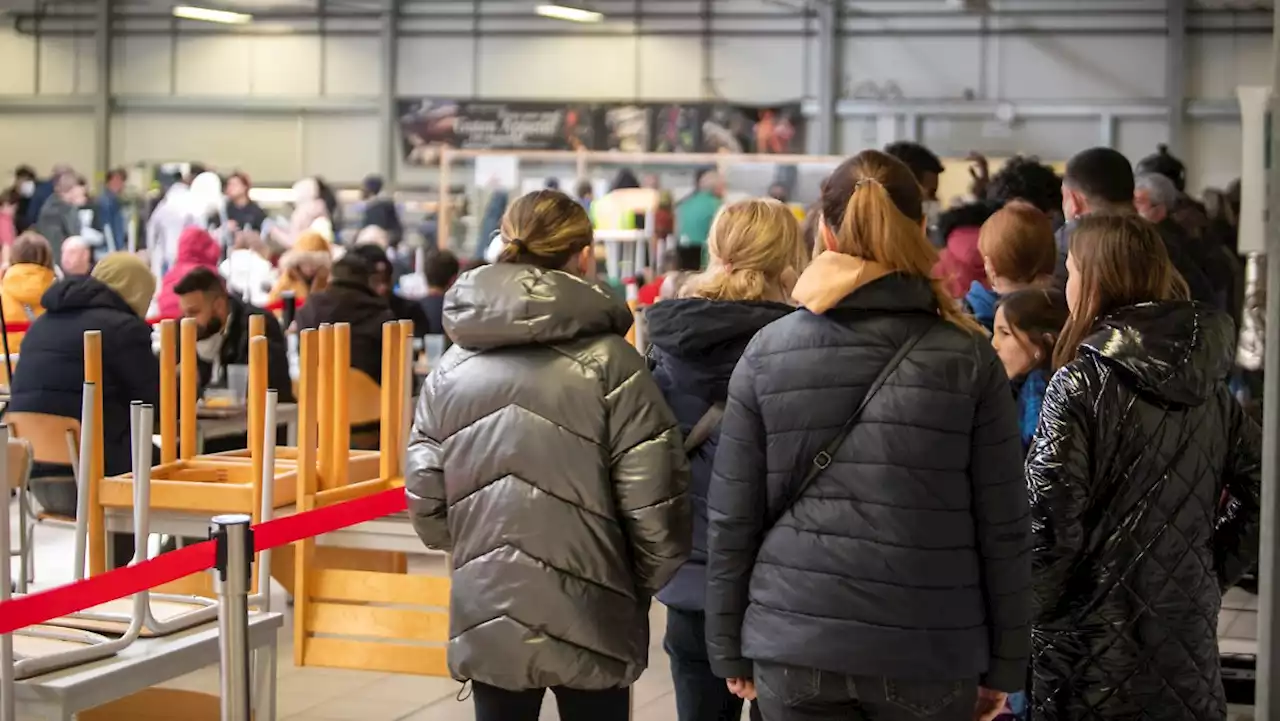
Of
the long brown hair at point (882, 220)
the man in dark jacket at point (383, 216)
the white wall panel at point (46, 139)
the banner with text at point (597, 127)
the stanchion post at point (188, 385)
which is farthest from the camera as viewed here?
the white wall panel at point (46, 139)

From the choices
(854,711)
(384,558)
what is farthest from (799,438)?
(384,558)

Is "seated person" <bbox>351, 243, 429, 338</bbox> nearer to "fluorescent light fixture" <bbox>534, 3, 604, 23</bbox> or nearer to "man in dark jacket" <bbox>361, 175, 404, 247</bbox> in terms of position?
"man in dark jacket" <bbox>361, 175, 404, 247</bbox>

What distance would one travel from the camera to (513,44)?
76.8 ft

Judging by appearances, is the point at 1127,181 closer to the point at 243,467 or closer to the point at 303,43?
the point at 243,467

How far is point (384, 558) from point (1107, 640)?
297cm

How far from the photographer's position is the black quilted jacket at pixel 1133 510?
305cm

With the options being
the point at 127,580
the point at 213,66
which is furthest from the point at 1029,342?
the point at 213,66

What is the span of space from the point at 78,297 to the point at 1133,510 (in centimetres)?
422

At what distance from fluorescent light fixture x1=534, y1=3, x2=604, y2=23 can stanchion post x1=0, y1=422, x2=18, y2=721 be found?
62.9 ft

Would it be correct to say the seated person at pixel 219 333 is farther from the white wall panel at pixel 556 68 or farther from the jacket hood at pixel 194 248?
the white wall panel at pixel 556 68

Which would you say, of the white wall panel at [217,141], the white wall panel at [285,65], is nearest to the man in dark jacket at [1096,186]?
the white wall panel at [217,141]

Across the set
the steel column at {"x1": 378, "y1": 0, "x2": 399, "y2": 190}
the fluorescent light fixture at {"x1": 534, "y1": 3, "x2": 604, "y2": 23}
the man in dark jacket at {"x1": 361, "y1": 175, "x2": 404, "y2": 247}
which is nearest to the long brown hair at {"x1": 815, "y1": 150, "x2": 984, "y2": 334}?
the man in dark jacket at {"x1": 361, "y1": 175, "x2": 404, "y2": 247}

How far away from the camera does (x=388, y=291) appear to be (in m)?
8.92

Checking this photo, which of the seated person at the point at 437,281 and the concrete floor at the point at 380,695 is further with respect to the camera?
the seated person at the point at 437,281
